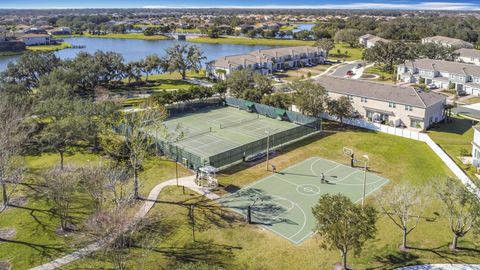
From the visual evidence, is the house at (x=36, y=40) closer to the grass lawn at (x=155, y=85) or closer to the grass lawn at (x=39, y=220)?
the grass lawn at (x=155, y=85)

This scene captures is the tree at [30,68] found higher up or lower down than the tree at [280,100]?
higher up

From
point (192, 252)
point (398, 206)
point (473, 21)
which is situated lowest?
point (192, 252)

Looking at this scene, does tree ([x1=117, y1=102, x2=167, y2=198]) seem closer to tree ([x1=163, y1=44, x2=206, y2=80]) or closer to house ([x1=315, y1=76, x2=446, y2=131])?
house ([x1=315, y1=76, x2=446, y2=131])

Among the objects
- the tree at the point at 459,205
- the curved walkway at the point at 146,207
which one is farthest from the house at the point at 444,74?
the curved walkway at the point at 146,207

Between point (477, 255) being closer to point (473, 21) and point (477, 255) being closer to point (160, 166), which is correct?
point (160, 166)

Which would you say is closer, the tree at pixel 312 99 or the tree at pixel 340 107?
the tree at pixel 340 107

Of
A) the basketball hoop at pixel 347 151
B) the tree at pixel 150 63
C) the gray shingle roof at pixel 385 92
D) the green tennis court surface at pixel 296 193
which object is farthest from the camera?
the tree at pixel 150 63

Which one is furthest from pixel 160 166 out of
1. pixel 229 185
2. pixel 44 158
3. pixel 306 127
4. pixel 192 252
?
pixel 306 127
